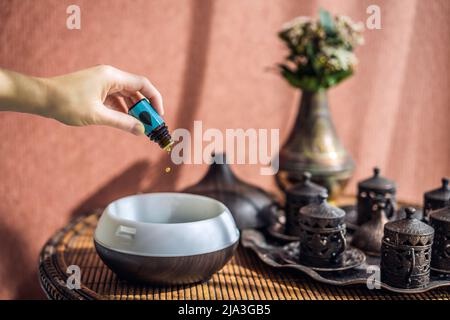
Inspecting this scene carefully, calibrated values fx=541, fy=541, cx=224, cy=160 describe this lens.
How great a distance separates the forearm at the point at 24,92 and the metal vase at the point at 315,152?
1.93 feet

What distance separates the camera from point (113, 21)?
1110mm

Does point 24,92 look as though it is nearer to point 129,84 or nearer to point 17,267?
point 129,84

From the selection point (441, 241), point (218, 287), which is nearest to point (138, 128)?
point (218, 287)

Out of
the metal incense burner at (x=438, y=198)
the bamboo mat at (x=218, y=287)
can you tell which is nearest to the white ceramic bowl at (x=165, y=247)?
the bamboo mat at (x=218, y=287)

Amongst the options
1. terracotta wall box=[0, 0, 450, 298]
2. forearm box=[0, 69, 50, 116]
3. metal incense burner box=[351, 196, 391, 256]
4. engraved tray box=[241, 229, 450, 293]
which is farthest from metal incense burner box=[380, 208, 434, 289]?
terracotta wall box=[0, 0, 450, 298]

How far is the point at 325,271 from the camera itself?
2.66 feet

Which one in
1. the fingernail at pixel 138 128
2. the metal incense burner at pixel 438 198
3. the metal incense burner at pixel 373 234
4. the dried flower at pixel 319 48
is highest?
the dried flower at pixel 319 48

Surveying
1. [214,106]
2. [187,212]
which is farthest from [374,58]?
[187,212]

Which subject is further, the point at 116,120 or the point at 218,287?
the point at 218,287

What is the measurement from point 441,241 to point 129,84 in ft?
1.66

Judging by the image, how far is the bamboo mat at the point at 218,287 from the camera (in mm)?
750

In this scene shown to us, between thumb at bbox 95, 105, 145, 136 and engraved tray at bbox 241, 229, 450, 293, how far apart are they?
31 centimetres

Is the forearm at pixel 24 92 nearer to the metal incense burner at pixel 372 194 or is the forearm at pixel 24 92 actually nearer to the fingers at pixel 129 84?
the fingers at pixel 129 84
